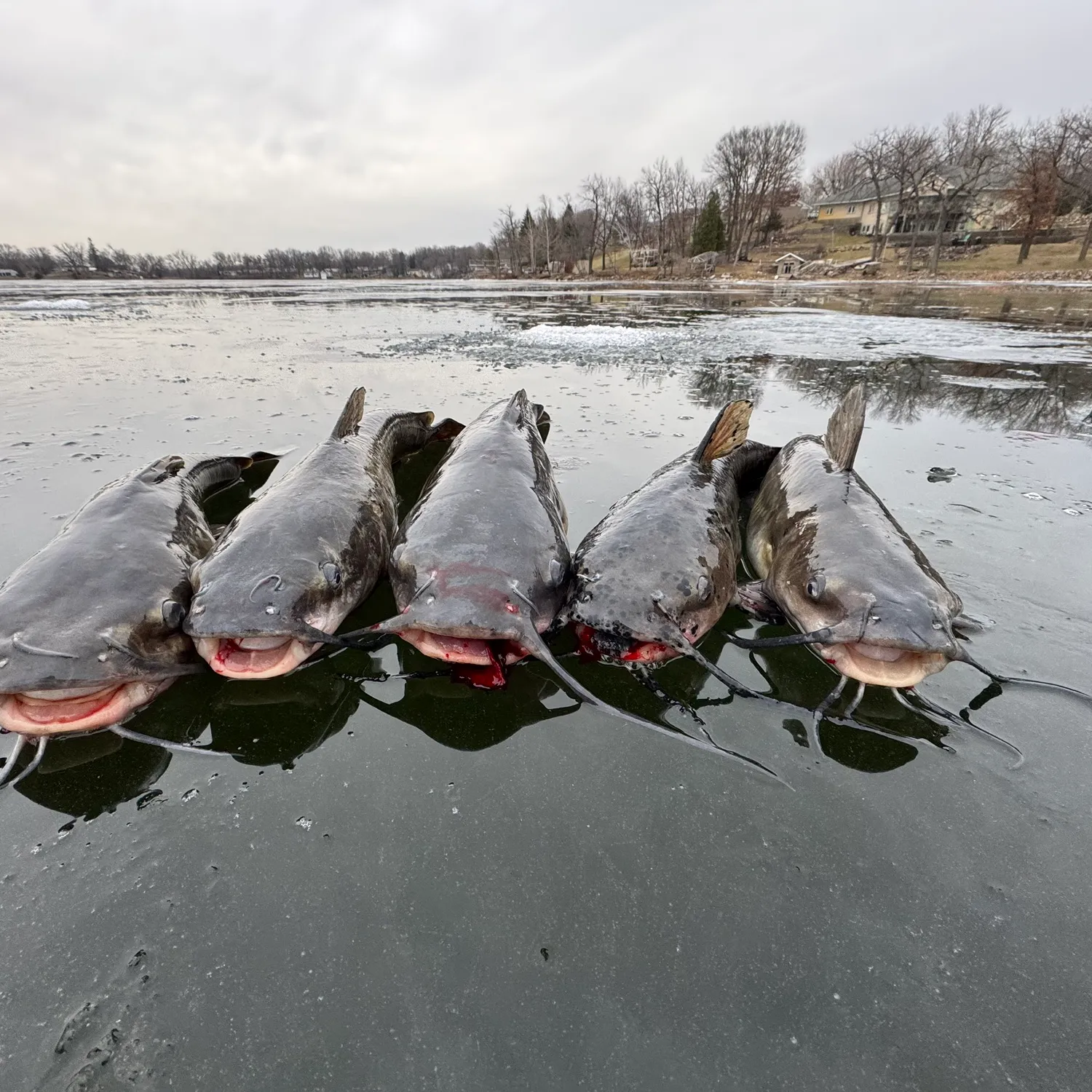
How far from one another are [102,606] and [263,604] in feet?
1.93

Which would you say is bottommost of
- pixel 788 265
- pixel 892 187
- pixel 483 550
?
pixel 483 550

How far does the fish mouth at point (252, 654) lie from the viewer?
2150 mm

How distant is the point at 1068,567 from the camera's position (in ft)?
11.0

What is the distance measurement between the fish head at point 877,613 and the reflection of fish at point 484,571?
62cm

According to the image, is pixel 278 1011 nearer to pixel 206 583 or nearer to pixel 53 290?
pixel 206 583

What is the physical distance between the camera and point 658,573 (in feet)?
8.38

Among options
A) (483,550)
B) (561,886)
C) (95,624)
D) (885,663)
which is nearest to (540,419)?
(483,550)

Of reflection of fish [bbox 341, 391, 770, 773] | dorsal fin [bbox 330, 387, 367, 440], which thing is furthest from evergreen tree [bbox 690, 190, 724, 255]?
reflection of fish [bbox 341, 391, 770, 773]

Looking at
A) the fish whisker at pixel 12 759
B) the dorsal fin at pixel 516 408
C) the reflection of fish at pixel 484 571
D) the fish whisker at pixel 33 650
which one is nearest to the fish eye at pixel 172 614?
the fish whisker at pixel 33 650

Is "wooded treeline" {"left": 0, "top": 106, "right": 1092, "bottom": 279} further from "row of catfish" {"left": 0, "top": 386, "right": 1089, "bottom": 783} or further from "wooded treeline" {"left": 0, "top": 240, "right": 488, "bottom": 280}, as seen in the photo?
"row of catfish" {"left": 0, "top": 386, "right": 1089, "bottom": 783}

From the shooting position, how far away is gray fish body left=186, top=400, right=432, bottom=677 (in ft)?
7.13

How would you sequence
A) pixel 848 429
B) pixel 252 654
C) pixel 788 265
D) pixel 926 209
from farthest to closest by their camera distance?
pixel 926 209, pixel 788 265, pixel 848 429, pixel 252 654

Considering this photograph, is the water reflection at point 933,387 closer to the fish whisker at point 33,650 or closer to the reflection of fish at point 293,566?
the reflection of fish at point 293,566

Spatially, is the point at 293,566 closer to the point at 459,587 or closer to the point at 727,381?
the point at 459,587
